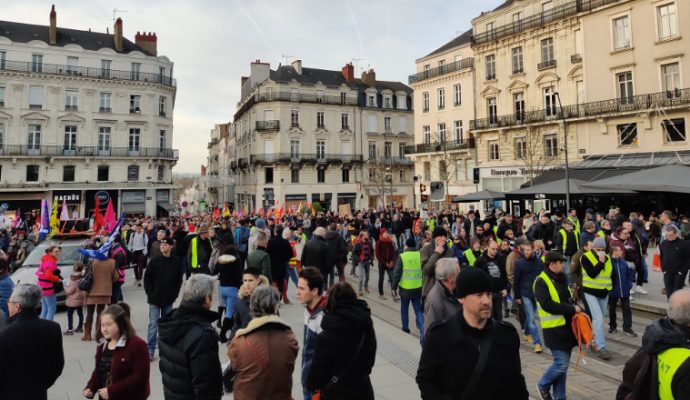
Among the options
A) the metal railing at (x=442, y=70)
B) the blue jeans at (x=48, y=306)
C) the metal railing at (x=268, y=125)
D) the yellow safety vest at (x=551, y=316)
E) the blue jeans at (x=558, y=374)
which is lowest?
→ the blue jeans at (x=558, y=374)

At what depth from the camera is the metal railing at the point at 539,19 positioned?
2728 cm

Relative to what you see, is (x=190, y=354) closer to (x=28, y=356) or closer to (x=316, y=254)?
(x=28, y=356)

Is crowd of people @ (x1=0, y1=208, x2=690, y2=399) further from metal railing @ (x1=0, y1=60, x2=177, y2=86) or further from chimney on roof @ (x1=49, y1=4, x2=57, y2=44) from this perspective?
chimney on roof @ (x1=49, y1=4, x2=57, y2=44)

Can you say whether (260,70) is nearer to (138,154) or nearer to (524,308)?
(138,154)

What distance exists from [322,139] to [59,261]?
40.7 m

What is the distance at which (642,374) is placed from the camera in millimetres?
2766

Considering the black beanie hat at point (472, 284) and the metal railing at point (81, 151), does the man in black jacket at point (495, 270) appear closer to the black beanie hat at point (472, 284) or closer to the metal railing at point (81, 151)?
Result: the black beanie hat at point (472, 284)

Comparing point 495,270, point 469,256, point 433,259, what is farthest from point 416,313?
point 495,270

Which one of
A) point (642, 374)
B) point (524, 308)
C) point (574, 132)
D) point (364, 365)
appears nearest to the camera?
point (642, 374)

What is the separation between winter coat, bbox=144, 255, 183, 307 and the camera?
6383 mm

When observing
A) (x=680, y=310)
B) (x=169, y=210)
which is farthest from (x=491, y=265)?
(x=169, y=210)

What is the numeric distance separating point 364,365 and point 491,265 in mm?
4528

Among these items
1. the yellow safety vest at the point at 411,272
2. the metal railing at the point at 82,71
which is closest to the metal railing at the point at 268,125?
the metal railing at the point at 82,71

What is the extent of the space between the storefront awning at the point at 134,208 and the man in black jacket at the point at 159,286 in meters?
38.2
